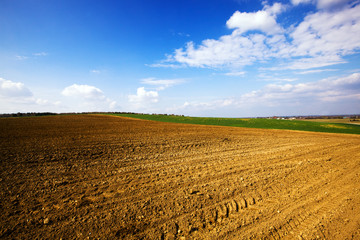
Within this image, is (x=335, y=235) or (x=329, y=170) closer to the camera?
(x=335, y=235)

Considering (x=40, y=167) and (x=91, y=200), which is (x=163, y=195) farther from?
(x=40, y=167)

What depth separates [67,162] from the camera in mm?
8359

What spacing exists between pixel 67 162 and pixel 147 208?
20.2ft

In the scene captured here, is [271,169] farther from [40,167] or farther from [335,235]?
[40,167]

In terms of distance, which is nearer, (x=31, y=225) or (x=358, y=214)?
(x=31, y=225)

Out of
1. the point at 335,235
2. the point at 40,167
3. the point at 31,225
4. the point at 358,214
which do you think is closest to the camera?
the point at 335,235

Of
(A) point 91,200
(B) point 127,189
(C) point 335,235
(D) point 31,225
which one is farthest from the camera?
(B) point 127,189

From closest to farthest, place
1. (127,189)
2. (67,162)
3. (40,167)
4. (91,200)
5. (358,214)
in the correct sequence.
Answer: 1. (358,214)
2. (91,200)
3. (127,189)
4. (40,167)
5. (67,162)

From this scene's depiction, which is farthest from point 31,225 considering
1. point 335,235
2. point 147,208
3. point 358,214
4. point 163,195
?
point 358,214

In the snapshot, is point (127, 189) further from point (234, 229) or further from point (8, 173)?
point (8, 173)

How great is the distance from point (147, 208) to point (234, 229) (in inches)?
88.2

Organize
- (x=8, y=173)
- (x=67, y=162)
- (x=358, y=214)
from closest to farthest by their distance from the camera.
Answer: (x=358, y=214), (x=8, y=173), (x=67, y=162)

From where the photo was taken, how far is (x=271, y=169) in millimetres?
7582

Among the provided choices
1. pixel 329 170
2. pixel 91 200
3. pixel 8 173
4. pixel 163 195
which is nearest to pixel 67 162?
pixel 8 173
